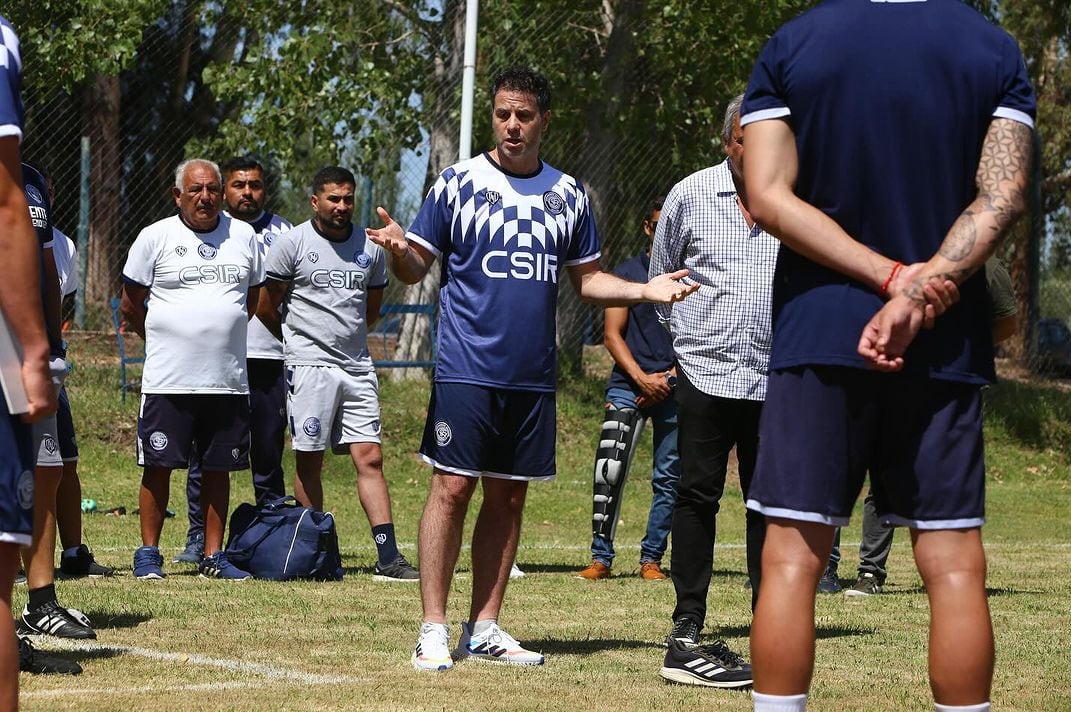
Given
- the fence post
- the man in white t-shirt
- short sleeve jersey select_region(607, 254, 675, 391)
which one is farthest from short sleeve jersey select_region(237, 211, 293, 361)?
the fence post

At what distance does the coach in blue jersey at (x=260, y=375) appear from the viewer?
979 cm

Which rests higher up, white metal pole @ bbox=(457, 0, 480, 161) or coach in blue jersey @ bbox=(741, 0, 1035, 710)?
white metal pole @ bbox=(457, 0, 480, 161)

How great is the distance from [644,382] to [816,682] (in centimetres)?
386

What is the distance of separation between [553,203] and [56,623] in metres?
2.52

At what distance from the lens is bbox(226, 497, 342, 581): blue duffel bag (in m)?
8.59

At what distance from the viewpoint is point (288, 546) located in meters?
8.65

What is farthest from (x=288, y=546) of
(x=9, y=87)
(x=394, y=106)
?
(x=394, y=106)

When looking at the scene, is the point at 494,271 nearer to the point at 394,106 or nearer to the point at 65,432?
the point at 65,432

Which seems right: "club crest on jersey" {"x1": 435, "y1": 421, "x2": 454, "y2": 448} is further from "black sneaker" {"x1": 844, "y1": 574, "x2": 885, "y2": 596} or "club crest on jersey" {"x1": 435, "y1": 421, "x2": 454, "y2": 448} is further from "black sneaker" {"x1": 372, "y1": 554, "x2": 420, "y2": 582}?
"black sneaker" {"x1": 844, "y1": 574, "x2": 885, "y2": 596}

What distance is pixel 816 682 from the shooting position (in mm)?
5527

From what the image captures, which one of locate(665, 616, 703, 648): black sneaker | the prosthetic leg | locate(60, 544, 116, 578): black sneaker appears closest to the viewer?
locate(665, 616, 703, 648): black sneaker

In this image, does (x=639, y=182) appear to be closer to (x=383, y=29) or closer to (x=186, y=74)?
(x=383, y=29)

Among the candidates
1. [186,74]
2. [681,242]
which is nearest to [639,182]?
[186,74]

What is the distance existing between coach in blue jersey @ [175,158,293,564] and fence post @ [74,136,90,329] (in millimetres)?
6488
